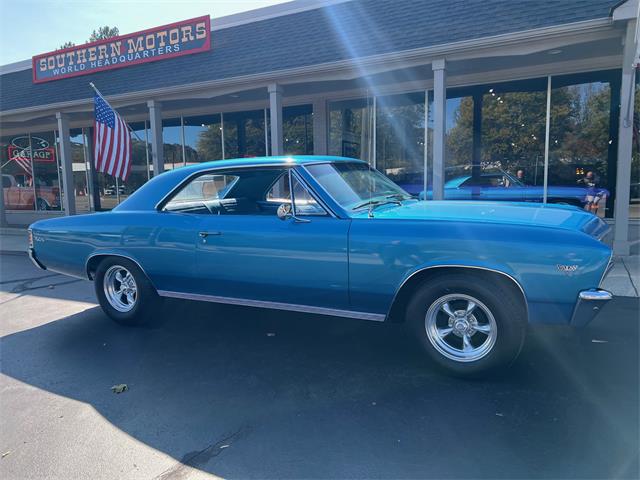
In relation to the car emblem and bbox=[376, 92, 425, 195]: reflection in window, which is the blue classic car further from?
the car emblem

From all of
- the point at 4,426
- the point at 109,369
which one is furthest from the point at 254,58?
the point at 4,426

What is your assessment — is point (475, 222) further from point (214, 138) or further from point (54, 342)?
point (214, 138)

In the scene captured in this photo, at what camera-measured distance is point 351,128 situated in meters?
11.9

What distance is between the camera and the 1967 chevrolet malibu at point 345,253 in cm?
322

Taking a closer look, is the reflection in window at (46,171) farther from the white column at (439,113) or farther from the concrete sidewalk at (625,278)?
the concrete sidewalk at (625,278)

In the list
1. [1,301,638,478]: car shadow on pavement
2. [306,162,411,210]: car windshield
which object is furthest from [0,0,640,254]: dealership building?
[1,301,638,478]: car shadow on pavement

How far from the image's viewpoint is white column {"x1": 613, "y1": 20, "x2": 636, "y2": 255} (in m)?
6.59

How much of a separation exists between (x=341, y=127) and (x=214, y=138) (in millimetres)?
4336

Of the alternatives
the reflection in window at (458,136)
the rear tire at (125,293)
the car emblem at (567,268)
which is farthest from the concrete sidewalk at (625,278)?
the rear tire at (125,293)

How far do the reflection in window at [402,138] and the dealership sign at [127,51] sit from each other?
14.6 ft

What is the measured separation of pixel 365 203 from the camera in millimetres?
4137

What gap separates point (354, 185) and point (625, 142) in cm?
511

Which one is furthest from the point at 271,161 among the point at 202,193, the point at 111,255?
the point at 111,255

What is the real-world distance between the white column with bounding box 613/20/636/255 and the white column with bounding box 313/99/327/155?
6.58 metres
